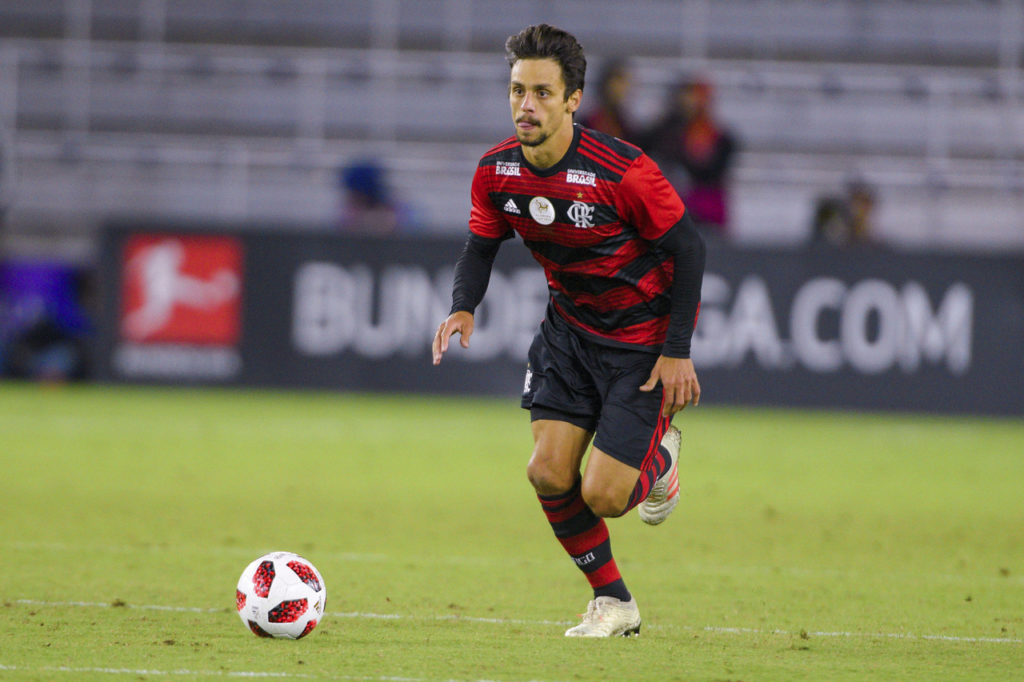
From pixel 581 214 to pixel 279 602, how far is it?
5.78 ft

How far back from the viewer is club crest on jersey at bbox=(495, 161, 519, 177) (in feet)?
17.9

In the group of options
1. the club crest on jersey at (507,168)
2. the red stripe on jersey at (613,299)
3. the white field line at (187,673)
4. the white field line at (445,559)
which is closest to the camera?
the white field line at (187,673)

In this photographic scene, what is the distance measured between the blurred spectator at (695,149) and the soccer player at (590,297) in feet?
28.5

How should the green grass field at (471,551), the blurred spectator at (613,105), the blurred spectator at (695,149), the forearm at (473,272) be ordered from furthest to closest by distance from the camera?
the blurred spectator at (695,149), the blurred spectator at (613,105), the forearm at (473,272), the green grass field at (471,551)

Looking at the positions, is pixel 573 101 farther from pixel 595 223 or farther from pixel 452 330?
pixel 452 330

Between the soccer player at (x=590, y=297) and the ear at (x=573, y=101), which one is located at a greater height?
the ear at (x=573, y=101)

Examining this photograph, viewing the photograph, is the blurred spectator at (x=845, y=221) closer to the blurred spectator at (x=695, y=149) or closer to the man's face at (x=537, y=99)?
the blurred spectator at (x=695, y=149)

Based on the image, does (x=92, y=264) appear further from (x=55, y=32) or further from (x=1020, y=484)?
(x=1020, y=484)

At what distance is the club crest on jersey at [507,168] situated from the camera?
545 cm

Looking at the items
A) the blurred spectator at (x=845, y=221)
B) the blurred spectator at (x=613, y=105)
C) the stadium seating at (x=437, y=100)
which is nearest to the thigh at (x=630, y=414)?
the blurred spectator at (x=613, y=105)

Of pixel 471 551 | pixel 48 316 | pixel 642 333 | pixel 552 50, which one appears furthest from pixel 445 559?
pixel 48 316

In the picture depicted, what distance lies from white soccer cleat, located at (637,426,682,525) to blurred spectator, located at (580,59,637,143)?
7617 millimetres

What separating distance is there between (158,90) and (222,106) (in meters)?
0.81

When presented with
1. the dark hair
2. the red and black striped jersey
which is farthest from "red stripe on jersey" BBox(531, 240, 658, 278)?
the dark hair
